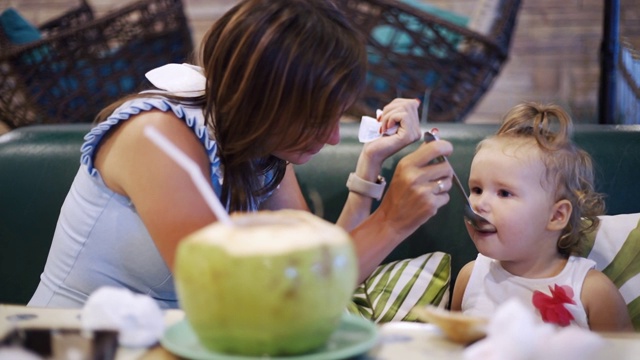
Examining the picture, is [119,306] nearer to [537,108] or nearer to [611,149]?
[537,108]

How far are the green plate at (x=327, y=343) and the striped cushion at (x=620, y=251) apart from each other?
100cm

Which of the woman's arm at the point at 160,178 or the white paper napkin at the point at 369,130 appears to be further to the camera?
the white paper napkin at the point at 369,130

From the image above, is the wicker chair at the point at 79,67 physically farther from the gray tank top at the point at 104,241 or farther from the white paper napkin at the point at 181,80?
the gray tank top at the point at 104,241

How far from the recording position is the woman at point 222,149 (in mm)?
1115

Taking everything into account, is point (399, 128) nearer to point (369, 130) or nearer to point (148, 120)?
point (369, 130)

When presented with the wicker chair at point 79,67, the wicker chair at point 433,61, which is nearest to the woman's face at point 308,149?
the wicker chair at point 433,61

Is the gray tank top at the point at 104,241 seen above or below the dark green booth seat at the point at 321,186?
above

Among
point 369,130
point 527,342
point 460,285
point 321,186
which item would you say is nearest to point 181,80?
point 369,130

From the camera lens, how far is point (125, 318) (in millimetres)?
706

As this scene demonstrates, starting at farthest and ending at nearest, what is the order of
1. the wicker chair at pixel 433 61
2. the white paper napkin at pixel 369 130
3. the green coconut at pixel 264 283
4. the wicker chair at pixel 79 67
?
the wicker chair at pixel 79 67, the wicker chair at pixel 433 61, the white paper napkin at pixel 369 130, the green coconut at pixel 264 283

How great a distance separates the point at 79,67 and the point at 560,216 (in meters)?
1.69

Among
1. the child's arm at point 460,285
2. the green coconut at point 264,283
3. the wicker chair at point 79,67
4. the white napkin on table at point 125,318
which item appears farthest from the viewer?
the wicker chair at point 79,67

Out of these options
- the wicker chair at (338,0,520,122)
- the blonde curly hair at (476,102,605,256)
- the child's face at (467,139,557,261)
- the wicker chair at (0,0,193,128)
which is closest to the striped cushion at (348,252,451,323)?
the child's face at (467,139,557,261)

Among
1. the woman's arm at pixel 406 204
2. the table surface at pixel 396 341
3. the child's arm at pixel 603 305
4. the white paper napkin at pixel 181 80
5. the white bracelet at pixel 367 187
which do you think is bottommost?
the child's arm at pixel 603 305
